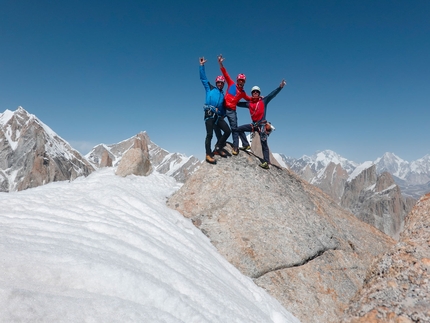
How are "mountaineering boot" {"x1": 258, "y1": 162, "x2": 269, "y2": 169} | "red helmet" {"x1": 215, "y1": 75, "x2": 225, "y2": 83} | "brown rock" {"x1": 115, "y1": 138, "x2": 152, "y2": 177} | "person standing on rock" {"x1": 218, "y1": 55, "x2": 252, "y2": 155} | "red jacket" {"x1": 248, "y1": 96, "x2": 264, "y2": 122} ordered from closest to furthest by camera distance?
"red helmet" {"x1": 215, "y1": 75, "x2": 225, "y2": 83}
"person standing on rock" {"x1": 218, "y1": 55, "x2": 252, "y2": 155}
"red jacket" {"x1": 248, "y1": 96, "x2": 264, "y2": 122}
"mountaineering boot" {"x1": 258, "y1": 162, "x2": 269, "y2": 169}
"brown rock" {"x1": 115, "y1": 138, "x2": 152, "y2": 177}

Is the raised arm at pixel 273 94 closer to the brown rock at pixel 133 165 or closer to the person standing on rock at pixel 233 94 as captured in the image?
the person standing on rock at pixel 233 94

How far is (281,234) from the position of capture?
9.70 metres

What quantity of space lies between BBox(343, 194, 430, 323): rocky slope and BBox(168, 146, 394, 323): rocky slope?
10.5 ft

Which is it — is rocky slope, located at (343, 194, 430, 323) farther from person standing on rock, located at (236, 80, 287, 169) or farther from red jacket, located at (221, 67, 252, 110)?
red jacket, located at (221, 67, 252, 110)

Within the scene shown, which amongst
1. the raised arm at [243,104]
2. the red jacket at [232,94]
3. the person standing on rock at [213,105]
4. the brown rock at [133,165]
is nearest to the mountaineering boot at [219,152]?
the person standing on rock at [213,105]

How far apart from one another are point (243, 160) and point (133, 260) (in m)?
8.49

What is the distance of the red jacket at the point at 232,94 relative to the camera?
11.7 meters

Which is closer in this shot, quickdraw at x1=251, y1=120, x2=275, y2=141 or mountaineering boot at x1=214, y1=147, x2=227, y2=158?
quickdraw at x1=251, y1=120, x2=275, y2=141

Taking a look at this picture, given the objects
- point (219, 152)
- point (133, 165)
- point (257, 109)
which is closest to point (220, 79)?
point (257, 109)

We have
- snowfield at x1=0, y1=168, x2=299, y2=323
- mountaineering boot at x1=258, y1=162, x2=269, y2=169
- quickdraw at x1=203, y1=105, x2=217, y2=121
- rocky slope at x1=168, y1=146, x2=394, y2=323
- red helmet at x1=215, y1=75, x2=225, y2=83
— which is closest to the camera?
snowfield at x1=0, y1=168, x2=299, y2=323

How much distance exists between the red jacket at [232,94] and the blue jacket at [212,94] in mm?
395

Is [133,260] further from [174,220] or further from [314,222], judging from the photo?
[314,222]

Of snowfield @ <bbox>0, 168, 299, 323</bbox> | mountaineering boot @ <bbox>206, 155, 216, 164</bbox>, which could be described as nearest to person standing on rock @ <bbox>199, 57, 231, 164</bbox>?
mountaineering boot @ <bbox>206, 155, 216, 164</bbox>

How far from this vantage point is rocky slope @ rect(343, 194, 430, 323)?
3662 mm
